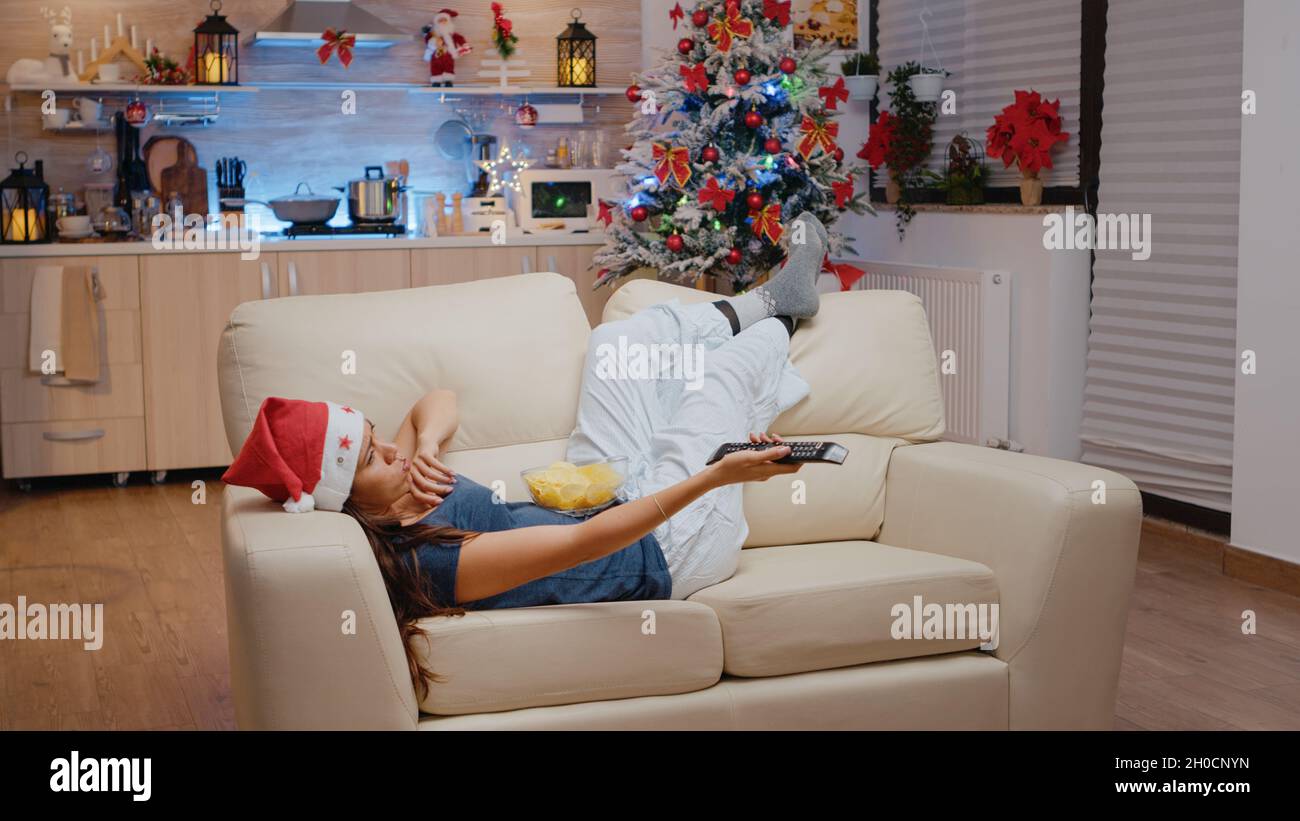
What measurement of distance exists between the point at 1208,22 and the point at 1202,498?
1536 mm

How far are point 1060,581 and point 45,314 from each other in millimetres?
4015

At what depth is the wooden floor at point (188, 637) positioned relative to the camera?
9.65 feet

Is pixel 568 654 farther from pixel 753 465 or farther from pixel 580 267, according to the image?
pixel 580 267

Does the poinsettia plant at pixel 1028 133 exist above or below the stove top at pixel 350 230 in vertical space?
above

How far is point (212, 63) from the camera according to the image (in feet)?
18.3

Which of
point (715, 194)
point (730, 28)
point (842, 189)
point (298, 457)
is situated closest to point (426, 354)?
point (298, 457)

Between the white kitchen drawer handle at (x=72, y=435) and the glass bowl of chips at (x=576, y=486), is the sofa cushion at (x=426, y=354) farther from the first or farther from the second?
the white kitchen drawer handle at (x=72, y=435)

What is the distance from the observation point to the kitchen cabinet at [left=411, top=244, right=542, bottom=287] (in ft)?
18.3

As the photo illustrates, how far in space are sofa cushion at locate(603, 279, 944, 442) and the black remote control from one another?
0.72m

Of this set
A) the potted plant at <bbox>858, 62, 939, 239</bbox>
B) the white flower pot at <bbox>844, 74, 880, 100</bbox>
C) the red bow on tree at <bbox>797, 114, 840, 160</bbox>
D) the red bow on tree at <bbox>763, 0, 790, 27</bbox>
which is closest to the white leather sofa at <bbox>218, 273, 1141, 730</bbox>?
the red bow on tree at <bbox>797, 114, 840, 160</bbox>

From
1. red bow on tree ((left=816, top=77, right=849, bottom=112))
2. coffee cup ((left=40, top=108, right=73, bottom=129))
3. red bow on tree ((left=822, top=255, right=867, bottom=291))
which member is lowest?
red bow on tree ((left=822, top=255, right=867, bottom=291))

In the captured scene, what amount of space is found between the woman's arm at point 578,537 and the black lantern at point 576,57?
4110 mm

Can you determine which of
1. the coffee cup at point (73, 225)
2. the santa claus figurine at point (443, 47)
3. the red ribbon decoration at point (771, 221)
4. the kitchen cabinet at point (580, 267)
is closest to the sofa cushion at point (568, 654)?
the red ribbon decoration at point (771, 221)

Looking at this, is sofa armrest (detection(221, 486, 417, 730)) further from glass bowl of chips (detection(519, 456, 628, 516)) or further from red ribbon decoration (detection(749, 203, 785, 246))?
red ribbon decoration (detection(749, 203, 785, 246))
